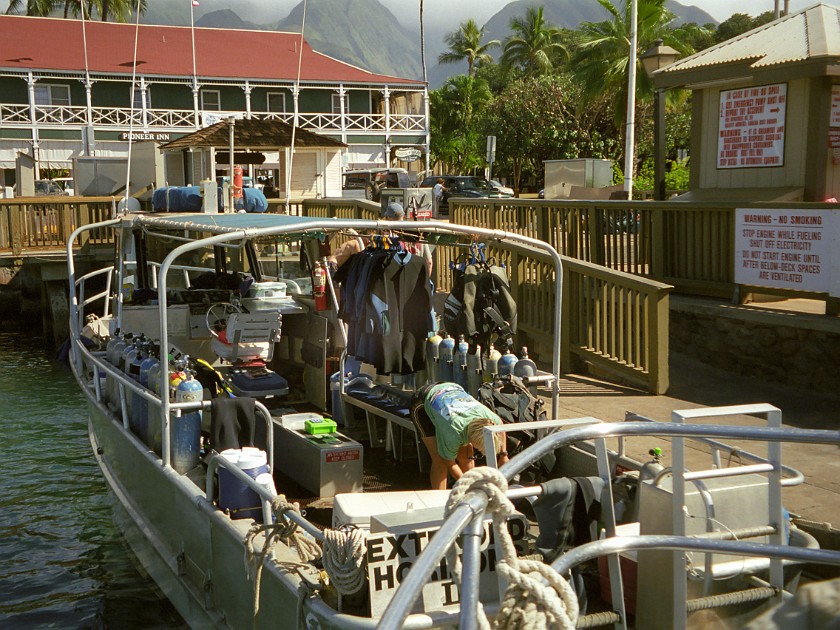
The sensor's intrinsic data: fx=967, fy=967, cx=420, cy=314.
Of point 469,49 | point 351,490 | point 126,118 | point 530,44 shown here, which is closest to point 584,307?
point 351,490

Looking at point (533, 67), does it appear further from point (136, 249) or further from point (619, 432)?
point (619, 432)

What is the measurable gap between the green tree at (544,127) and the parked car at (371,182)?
6944mm

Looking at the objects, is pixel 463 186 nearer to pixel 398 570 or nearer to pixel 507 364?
pixel 507 364

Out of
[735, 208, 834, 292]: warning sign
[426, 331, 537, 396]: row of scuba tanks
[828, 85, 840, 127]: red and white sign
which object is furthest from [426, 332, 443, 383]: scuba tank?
[828, 85, 840, 127]: red and white sign

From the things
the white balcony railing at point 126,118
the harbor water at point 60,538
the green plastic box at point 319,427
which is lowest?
the harbor water at point 60,538

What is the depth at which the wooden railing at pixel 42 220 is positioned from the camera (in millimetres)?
21172

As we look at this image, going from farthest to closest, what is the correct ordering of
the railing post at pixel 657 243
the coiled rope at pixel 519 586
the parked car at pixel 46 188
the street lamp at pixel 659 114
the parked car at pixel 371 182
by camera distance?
the parked car at pixel 371 182 < the parked car at pixel 46 188 < the street lamp at pixel 659 114 < the railing post at pixel 657 243 < the coiled rope at pixel 519 586

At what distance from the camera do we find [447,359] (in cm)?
834

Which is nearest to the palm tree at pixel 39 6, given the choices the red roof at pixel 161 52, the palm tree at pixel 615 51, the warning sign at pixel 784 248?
the red roof at pixel 161 52

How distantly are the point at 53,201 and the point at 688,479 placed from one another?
63.8 ft

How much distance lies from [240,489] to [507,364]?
2520 mm

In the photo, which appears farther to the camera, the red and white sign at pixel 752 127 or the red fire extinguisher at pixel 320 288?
the red and white sign at pixel 752 127

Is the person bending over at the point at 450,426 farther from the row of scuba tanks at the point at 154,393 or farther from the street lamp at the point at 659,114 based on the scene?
the street lamp at the point at 659,114

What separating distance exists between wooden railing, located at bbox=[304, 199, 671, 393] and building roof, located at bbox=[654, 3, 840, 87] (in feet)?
8.36
